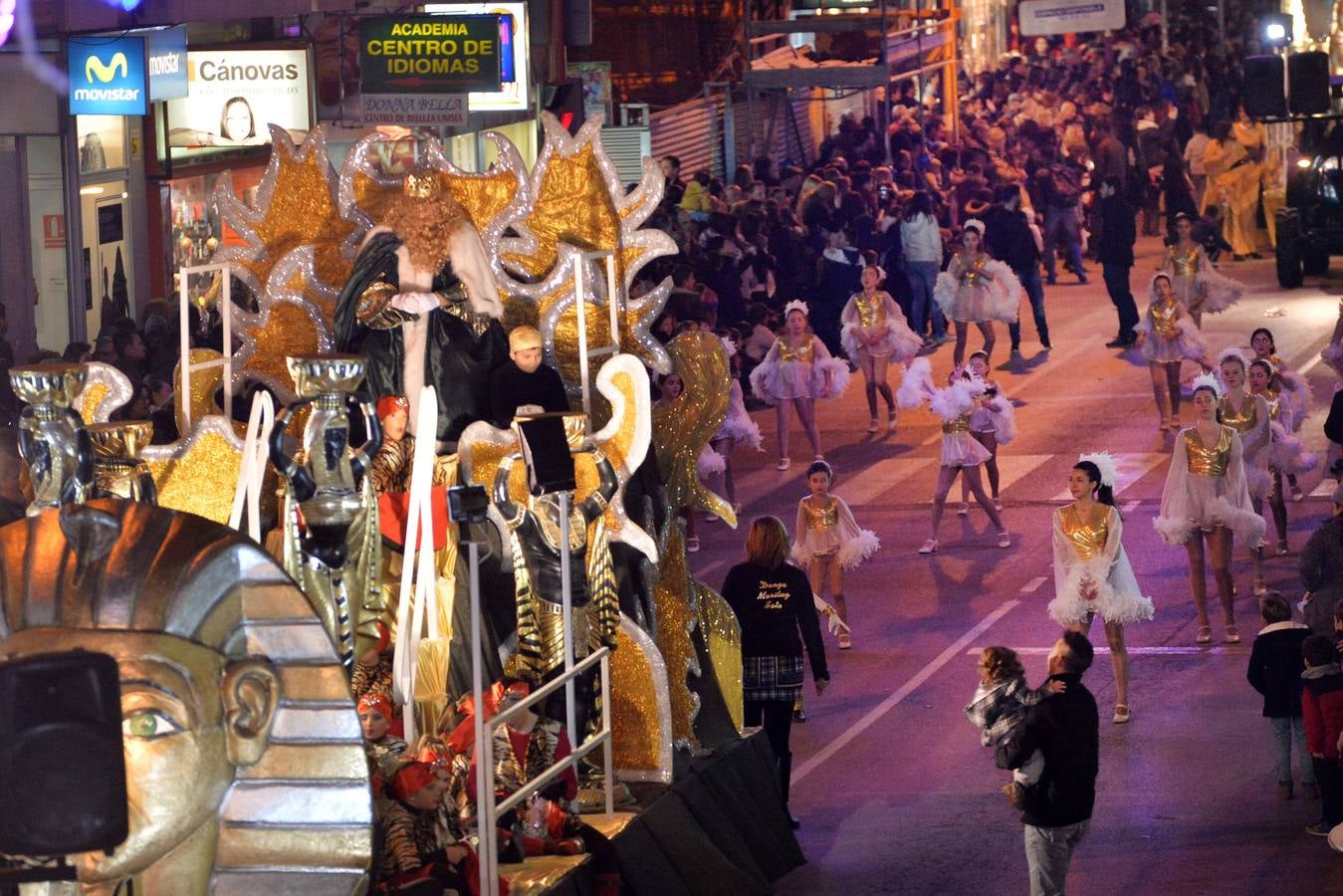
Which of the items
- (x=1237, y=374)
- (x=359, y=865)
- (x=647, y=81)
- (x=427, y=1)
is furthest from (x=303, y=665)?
(x=647, y=81)

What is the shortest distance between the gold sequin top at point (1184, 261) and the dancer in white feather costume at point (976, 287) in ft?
5.71

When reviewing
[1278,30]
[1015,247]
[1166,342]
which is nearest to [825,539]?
[1166,342]

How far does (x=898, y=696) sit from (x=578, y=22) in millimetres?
17078

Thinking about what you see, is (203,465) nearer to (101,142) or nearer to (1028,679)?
(1028,679)

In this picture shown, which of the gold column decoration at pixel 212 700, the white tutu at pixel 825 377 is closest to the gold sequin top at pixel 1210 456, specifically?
the white tutu at pixel 825 377

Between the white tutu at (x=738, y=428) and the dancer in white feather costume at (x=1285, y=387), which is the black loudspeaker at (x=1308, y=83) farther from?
the white tutu at (x=738, y=428)

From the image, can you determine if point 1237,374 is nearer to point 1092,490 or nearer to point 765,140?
point 1092,490

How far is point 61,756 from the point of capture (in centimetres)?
454

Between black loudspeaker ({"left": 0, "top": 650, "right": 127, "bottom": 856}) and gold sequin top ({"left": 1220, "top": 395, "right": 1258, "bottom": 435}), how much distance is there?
45.3ft

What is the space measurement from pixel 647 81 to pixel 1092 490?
20.7m

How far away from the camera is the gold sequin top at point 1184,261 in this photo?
78.6 feet

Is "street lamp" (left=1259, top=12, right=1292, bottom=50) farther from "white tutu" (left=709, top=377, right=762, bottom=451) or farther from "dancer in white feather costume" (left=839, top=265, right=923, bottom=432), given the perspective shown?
"white tutu" (left=709, top=377, right=762, bottom=451)

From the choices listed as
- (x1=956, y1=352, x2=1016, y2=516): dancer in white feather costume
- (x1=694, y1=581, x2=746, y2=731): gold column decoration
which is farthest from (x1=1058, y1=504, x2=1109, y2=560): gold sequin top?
(x1=956, y1=352, x2=1016, y2=516): dancer in white feather costume

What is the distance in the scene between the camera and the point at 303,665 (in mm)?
4848
